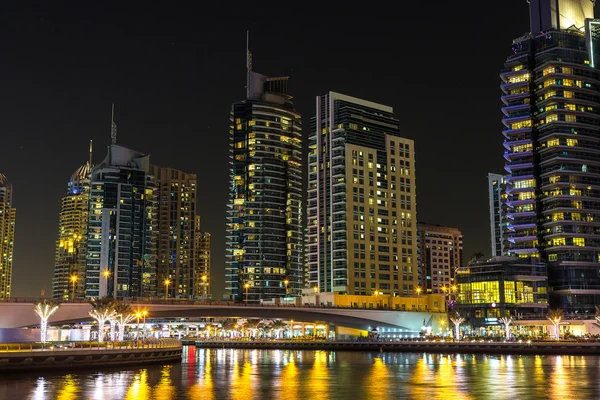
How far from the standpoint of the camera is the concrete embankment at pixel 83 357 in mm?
92094

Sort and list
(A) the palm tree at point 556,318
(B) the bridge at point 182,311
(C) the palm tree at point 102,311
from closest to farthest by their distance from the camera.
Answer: (C) the palm tree at point 102,311 < (B) the bridge at point 182,311 < (A) the palm tree at point 556,318

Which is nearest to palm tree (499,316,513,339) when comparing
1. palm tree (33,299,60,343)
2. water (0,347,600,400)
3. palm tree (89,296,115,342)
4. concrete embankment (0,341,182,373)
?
water (0,347,600,400)

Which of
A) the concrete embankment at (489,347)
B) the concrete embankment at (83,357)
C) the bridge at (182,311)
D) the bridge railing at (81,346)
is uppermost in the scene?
the bridge at (182,311)

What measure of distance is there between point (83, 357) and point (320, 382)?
1416 inches

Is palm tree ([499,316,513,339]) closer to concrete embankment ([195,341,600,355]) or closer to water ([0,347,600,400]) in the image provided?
concrete embankment ([195,341,600,355])

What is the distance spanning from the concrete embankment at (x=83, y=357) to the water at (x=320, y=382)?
3454 mm

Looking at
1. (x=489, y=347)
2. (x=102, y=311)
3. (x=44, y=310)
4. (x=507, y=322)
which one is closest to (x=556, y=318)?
(x=507, y=322)

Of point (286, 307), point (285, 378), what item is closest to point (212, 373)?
point (285, 378)

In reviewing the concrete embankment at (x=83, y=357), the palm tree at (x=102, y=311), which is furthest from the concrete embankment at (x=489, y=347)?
the palm tree at (x=102, y=311)

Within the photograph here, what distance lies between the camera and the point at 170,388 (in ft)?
252

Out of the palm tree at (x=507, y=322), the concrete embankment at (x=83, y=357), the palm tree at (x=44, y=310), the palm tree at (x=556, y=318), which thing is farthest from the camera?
the palm tree at (x=507, y=322)

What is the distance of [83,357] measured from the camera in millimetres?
101750

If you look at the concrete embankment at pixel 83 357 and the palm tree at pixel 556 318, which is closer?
the concrete embankment at pixel 83 357

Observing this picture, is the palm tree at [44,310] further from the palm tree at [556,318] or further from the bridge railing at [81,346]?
the palm tree at [556,318]
